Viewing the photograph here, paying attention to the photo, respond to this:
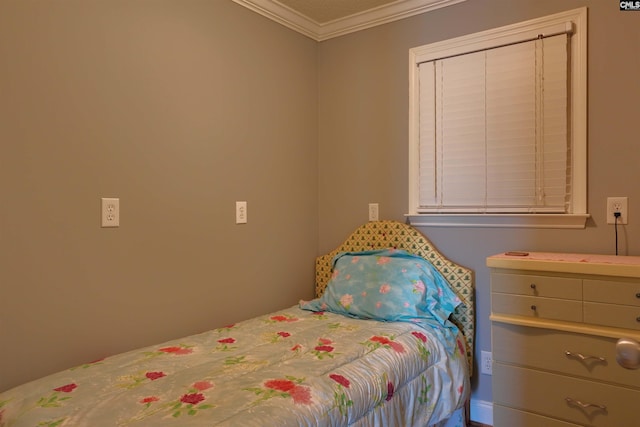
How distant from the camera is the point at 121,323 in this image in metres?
1.79

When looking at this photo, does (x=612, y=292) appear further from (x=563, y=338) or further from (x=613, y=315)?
(x=563, y=338)

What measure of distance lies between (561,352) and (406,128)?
1.42 metres

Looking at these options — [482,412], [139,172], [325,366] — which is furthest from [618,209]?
[139,172]

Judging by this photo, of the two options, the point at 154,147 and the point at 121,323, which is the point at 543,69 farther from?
the point at 121,323

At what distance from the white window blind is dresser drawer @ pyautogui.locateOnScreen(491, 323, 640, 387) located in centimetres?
67

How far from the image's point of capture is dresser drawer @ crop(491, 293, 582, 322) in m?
1.65

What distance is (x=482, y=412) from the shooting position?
A: 7.39 feet

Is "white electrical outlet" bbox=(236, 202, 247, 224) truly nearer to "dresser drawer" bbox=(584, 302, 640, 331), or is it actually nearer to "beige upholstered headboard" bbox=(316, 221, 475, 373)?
"beige upholstered headboard" bbox=(316, 221, 475, 373)

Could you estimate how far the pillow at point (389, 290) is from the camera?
82.7 inches

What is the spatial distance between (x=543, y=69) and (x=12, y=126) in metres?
2.30

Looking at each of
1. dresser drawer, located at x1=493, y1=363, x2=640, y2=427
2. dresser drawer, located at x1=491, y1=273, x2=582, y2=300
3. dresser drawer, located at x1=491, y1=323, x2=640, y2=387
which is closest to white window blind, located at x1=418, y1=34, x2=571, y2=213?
dresser drawer, located at x1=491, y1=273, x2=582, y2=300

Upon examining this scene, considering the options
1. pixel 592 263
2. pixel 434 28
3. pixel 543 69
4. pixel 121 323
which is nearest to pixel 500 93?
pixel 543 69

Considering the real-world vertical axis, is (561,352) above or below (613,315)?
below

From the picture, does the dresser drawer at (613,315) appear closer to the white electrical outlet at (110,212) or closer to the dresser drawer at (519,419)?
the dresser drawer at (519,419)
